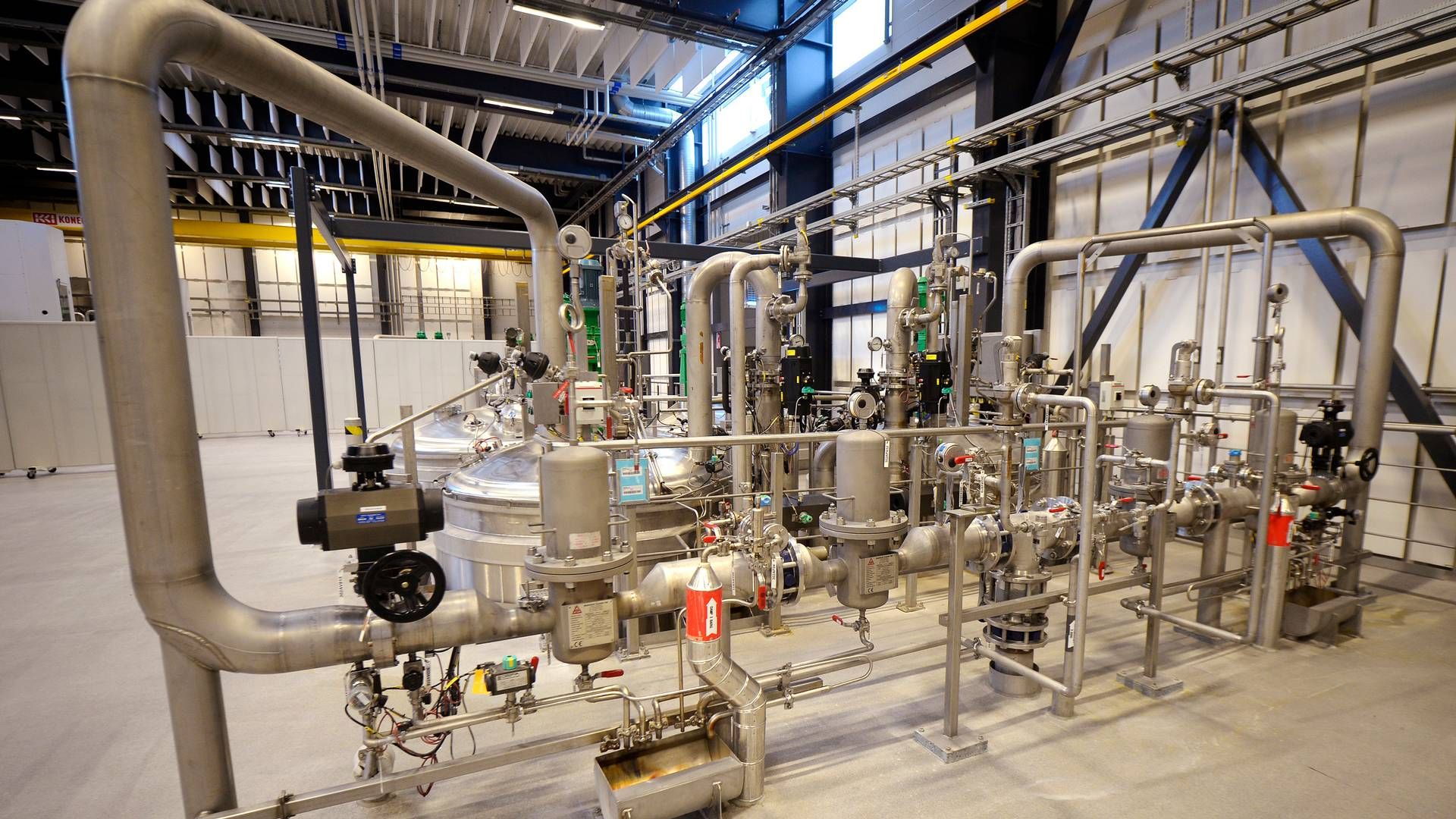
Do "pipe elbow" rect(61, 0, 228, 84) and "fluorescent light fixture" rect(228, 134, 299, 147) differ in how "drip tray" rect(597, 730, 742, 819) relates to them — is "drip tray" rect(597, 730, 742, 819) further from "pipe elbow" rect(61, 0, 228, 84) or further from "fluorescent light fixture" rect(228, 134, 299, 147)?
"fluorescent light fixture" rect(228, 134, 299, 147)

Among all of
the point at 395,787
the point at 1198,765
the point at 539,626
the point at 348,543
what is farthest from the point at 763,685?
the point at 1198,765

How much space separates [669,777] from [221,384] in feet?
36.9

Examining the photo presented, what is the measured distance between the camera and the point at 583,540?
160 centimetres

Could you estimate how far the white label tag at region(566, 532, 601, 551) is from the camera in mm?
1595

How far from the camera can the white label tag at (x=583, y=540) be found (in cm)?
159

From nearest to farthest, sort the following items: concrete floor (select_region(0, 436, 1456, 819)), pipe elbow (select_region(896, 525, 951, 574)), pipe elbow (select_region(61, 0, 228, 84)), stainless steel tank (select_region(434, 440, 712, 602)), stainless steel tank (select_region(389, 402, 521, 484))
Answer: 1. pipe elbow (select_region(61, 0, 228, 84))
2. concrete floor (select_region(0, 436, 1456, 819))
3. pipe elbow (select_region(896, 525, 951, 574))
4. stainless steel tank (select_region(434, 440, 712, 602))
5. stainless steel tank (select_region(389, 402, 521, 484))

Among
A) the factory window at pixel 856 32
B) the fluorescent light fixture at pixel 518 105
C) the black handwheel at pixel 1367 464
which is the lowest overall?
the black handwheel at pixel 1367 464

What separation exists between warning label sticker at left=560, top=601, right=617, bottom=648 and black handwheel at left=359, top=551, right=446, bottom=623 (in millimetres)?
337

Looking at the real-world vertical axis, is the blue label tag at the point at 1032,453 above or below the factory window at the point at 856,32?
below

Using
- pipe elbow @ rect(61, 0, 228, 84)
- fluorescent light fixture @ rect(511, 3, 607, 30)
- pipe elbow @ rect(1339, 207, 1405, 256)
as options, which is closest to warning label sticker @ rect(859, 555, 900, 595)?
pipe elbow @ rect(61, 0, 228, 84)

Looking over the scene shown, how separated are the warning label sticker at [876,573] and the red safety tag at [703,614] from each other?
578 millimetres

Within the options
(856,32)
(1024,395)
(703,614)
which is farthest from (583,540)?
(856,32)

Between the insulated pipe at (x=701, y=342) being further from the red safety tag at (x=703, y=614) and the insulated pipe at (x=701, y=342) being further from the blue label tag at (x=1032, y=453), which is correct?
the red safety tag at (x=703, y=614)

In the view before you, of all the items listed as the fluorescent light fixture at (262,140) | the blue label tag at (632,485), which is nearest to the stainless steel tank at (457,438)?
the blue label tag at (632,485)
